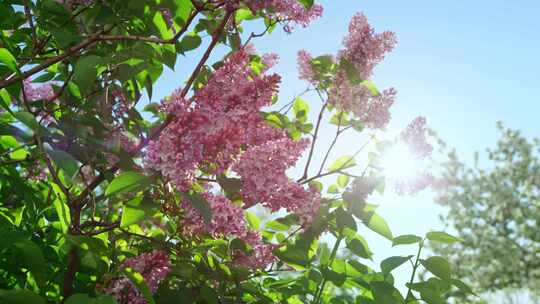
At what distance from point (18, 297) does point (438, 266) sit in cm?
130

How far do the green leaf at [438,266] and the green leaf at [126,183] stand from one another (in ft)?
3.15

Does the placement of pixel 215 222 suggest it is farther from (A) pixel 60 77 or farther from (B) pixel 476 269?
(B) pixel 476 269

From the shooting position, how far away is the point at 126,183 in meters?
1.59

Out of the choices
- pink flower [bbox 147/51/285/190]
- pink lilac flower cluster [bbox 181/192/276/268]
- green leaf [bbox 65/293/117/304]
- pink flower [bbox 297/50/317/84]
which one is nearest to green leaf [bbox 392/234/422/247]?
pink lilac flower cluster [bbox 181/192/276/268]

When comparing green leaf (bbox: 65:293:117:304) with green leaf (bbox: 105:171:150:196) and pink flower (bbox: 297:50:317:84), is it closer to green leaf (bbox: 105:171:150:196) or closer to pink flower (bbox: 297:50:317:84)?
green leaf (bbox: 105:171:150:196)

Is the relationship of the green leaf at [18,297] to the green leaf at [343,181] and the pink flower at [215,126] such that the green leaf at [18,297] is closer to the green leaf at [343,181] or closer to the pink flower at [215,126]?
the pink flower at [215,126]

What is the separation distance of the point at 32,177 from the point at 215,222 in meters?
1.58

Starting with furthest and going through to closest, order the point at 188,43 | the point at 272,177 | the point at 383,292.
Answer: the point at 188,43
the point at 272,177
the point at 383,292

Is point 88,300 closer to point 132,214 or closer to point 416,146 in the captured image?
point 132,214

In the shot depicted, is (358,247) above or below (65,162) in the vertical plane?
above

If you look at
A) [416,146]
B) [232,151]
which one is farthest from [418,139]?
[232,151]

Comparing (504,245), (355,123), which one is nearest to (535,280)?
(504,245)

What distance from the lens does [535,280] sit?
2173cm

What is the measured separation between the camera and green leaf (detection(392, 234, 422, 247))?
1894mm
